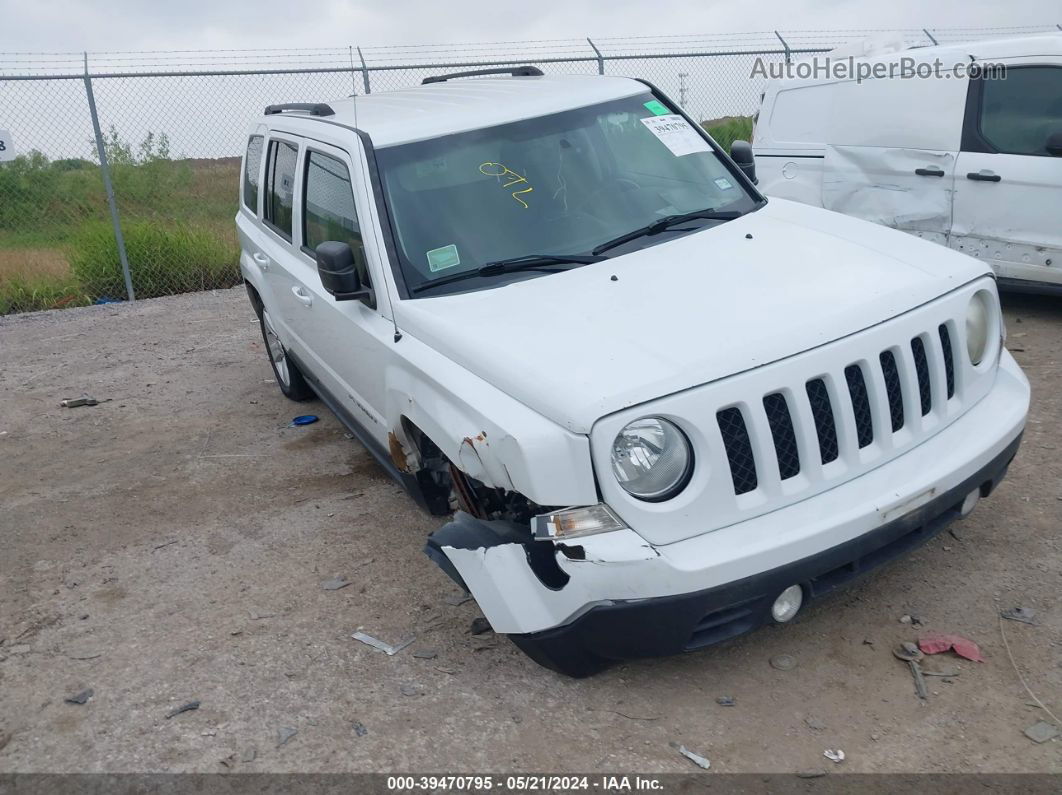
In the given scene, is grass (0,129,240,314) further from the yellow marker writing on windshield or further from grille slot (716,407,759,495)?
grille slot (716,407,759,495)

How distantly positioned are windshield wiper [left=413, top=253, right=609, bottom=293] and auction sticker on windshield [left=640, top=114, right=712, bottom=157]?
3.26 ft

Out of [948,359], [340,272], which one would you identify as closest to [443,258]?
[340,272]

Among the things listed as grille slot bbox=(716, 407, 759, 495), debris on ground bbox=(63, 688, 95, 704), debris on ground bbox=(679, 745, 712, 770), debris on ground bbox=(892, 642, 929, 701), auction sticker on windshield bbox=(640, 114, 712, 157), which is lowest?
debris on ground bbox=(63, 688, 95, 704)

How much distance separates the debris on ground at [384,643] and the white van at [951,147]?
508 cm

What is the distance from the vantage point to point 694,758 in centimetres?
296

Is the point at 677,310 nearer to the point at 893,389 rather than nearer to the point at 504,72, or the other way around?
the point at 893,389

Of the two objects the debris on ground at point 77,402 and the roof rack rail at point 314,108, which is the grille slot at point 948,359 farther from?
the debris on ground at point 77,402

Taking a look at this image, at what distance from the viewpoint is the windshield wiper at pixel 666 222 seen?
12.9 feet

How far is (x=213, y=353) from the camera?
834 centimetres

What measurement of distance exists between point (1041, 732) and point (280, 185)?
14.5 feet

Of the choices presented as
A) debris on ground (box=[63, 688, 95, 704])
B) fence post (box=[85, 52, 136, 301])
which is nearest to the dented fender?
debris on ground (box=[63, 688, 95, 704])

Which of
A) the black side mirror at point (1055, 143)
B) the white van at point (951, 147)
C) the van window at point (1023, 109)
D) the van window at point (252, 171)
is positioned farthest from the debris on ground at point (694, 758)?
the van window at point (1023, 109)

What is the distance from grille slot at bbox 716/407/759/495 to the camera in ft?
9.64

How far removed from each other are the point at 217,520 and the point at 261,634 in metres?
1.28
